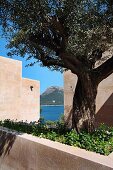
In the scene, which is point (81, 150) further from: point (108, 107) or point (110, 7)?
point (108, 107)

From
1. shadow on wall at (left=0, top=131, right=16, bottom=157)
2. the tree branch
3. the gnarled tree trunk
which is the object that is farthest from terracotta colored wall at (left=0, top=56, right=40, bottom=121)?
the tree branch

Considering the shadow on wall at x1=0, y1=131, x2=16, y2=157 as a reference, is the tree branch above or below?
above

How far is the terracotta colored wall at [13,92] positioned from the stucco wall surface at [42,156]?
9.70m

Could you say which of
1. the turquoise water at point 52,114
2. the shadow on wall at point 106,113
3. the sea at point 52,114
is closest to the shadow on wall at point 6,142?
the shadow on wall at point 106,113

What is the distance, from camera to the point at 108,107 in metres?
11.5

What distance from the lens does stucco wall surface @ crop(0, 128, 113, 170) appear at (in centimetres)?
462

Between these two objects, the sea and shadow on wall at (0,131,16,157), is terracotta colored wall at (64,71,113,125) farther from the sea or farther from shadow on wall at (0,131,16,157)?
the sea

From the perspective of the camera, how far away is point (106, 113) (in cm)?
1155

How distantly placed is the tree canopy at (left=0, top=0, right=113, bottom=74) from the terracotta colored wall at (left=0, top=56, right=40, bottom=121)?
10.4m

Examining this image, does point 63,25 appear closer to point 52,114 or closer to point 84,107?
point 84,107

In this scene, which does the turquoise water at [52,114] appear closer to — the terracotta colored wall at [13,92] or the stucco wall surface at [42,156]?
the terracotta colored wall at [13,92]

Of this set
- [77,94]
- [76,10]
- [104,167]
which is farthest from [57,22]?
[104,167]

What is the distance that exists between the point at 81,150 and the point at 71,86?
7.92 metres

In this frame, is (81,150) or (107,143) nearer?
→ (81,150)
